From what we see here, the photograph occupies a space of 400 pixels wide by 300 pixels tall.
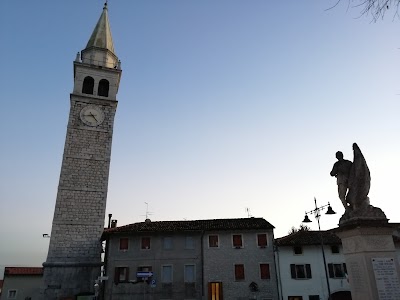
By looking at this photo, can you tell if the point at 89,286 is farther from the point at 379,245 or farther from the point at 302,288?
the point at 379,245

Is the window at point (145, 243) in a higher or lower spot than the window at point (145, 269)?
higher

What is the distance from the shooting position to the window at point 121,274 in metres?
→ 26.0

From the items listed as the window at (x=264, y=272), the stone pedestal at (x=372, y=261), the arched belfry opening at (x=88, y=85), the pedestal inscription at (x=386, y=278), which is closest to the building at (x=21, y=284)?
the arched belfry opening at (x=88, y=85)

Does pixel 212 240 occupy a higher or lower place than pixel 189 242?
higher

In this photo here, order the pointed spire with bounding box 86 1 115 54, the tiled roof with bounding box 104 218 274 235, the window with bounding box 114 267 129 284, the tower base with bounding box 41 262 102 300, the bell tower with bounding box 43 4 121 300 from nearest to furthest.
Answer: the tower base with bounding box 41 262 102 300 → the bell tower with bounding box 43 4 121 300 → the window with bounding box 114 267 129 284 → the tiled roof with bounding box 104 218 274 235 → the pointed spire with bounding box 86 1 115 54

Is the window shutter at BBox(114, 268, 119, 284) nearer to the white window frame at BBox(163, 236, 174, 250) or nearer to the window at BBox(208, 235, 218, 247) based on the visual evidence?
the white window frame at BBox(163, 236, 174, 250)

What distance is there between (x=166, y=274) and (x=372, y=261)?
76.5 feet

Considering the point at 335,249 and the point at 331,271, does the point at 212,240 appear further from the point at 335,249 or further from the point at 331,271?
the point at 335,249

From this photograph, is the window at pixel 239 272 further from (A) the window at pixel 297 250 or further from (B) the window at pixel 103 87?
(B) the window at pixel 103 87

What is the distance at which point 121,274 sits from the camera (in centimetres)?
2638

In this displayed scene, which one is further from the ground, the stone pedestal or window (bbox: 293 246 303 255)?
window (bbox: 293 246 303 255)

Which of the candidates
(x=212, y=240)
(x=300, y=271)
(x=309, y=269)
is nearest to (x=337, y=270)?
(x=309, y=269)

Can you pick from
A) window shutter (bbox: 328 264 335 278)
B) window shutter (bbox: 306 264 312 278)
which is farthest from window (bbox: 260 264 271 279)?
window shutter (bbox: 328 264 335 278)

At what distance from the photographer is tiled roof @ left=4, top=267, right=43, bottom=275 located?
36.7 meters
